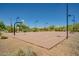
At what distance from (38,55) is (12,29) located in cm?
35

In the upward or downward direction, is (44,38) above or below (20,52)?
above

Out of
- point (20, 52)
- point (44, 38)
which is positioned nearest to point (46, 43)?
point (44, 38)

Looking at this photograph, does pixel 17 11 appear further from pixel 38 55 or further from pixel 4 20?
pixel 38 55

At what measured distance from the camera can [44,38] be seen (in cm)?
297

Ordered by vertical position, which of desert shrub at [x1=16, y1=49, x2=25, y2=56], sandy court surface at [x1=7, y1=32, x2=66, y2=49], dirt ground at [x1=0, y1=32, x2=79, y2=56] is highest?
sandy court surface at [x1=7, y1=32, x2=66, y2=49]

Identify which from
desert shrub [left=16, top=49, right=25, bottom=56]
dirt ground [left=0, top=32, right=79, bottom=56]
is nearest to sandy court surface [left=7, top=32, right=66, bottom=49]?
dirt ground [left=0, top=32, right=79, bottom=56]

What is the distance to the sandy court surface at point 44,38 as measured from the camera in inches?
117

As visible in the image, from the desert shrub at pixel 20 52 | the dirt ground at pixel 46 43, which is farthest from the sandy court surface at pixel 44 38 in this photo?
the desert shrub at pixel 20 52

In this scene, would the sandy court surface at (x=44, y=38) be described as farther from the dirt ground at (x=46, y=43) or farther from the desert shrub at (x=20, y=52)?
the desert shrub at (x=20, y=52)

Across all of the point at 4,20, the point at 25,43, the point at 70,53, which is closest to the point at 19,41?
the point at 25,43

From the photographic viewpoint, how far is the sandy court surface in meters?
2.96

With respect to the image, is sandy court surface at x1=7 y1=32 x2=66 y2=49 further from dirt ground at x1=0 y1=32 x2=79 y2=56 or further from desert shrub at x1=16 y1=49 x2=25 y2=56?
desert shrub at x1=16 y1=49 x2=25 y2=56

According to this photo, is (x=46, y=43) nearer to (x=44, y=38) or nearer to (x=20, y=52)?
(x=44, y=38)

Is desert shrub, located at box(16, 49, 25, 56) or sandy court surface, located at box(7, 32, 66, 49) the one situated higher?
sandy court surface, located at box(7, 32, 66, 49)
